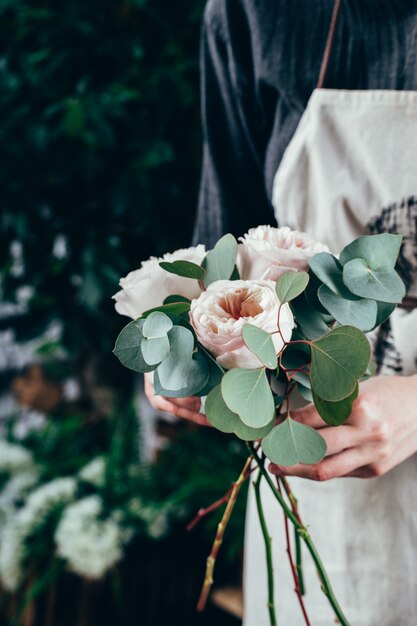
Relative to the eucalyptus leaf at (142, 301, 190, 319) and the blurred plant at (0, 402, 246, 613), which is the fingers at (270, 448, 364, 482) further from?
the blurred plant at (0, 402, 246, 613)

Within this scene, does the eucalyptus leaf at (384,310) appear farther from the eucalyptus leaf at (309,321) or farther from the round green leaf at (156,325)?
the round green leaf at (156,325)

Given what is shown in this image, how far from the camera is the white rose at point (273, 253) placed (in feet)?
1.51

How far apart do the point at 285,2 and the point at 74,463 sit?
1262 mm

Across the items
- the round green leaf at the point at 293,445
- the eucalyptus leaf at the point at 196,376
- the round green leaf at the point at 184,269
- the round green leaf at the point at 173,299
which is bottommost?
the round green leaf at the point at 293,445

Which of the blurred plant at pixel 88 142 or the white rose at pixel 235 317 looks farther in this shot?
the blurred plant at pixel 88 142

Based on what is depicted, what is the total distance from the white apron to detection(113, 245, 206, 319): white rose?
25cm

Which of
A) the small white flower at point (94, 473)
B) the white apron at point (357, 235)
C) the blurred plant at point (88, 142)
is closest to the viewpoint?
the white apron at point (357, 235)

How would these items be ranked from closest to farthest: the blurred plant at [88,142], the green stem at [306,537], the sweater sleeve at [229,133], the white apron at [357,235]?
the green stem at [306,537]
the white apron at [357,235]
the sweater sleeve at [229,133]
the blurred plant at [88,142]

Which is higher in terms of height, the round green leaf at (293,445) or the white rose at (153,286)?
the white rose at (153,286)

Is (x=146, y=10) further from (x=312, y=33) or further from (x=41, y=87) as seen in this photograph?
(x=312, y=33)

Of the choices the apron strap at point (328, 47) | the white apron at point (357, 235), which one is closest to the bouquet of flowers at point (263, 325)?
the white apron at point (357, 235)

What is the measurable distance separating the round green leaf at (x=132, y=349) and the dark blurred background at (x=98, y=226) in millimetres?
830

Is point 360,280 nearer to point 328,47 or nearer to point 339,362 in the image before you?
point 339,362

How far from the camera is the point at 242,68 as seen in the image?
0.80 meters
